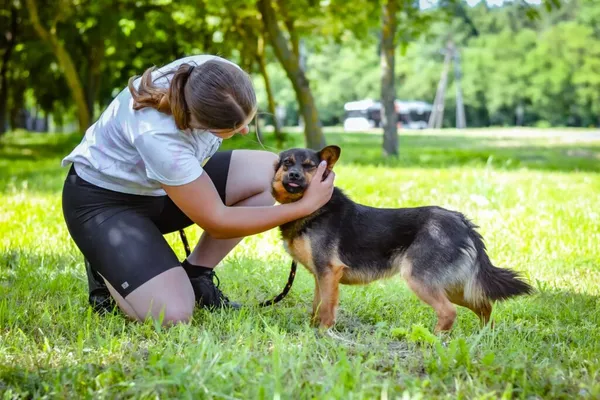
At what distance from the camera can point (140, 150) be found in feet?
13.3

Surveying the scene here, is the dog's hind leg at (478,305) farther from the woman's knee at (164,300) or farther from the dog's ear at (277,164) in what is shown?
the woman's knee at (164,300)

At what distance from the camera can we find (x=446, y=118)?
76250 mm

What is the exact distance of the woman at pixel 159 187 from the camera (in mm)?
4008

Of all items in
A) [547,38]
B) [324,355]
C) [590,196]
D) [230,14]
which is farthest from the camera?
[547,38]

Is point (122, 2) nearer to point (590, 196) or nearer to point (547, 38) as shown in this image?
point (590, 196)

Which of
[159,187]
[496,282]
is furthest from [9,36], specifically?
[496,282]

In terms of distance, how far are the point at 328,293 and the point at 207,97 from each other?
4.50 ft

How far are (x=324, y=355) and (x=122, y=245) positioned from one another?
59.4 inches

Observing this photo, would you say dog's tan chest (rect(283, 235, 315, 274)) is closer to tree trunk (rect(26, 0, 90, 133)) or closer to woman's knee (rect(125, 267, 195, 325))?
woman's knee (rect(125, 267, 195, 325))

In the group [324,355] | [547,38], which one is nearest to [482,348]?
[324,355]

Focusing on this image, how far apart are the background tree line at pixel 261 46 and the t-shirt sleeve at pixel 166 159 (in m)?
1.67

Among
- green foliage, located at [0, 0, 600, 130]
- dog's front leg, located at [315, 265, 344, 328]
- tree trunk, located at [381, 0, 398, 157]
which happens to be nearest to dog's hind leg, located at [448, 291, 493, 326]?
dog's front leg, located at [315, 265, 344, 328]

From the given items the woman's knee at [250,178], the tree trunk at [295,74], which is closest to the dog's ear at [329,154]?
the woman's knee at [250,178]

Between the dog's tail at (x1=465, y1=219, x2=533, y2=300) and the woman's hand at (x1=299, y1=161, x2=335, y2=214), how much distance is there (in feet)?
2.98
